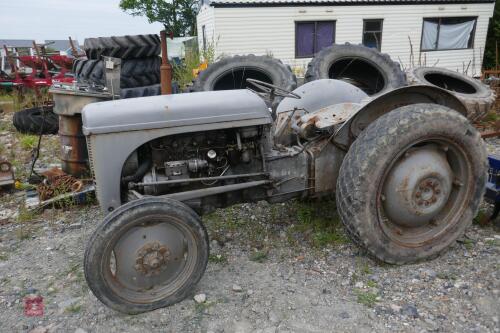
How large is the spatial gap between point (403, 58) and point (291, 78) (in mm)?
10714

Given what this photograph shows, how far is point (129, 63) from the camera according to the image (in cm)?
553

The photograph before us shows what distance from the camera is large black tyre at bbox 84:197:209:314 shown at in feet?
7.29

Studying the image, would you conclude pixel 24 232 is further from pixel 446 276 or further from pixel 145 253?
pixel 446 276

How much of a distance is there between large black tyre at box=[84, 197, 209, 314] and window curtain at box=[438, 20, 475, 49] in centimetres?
1499

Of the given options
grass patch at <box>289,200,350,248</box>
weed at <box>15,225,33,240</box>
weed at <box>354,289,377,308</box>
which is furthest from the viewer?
weed at <box>15,225,33,240</box>

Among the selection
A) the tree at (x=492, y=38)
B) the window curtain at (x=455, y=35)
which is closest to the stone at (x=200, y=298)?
the window curtain at (x=455, y=35)

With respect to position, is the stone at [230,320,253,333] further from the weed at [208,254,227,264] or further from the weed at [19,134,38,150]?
the weed at [19,134,38,150]

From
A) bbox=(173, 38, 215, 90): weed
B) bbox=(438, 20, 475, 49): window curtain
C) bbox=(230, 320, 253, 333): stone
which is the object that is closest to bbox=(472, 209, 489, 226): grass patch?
bbox=(230, 320, 253, 333): stone

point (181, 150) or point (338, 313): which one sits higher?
point (181, 150)

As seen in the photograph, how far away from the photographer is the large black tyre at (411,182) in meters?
2.52

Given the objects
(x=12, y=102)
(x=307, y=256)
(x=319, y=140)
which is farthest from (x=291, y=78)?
(x=12, y=102)

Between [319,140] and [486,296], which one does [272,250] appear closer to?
[319,140]

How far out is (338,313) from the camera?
236 cm

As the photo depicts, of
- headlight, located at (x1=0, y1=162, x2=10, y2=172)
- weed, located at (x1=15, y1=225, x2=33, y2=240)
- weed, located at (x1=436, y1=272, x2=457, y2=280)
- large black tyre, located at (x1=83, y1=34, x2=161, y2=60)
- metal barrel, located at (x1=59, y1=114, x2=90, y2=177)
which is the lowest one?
weed, located at (x1=15, y1=225, x2=33, y2=240)
